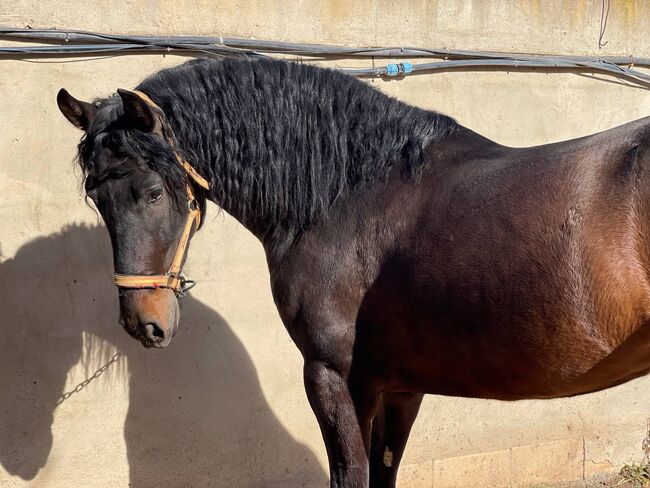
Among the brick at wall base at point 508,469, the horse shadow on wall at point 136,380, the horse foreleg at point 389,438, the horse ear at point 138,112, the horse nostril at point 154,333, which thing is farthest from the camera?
the brick at wall base at point 508,469

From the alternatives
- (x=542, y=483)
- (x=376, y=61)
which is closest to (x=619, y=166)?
(x=376, y=61)

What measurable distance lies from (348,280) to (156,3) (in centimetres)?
191

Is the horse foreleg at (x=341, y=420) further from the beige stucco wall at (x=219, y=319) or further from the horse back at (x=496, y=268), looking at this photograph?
the beige stucco wall at (x=219, y=319)

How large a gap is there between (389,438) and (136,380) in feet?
4.45

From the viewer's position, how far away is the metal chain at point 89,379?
3955mm

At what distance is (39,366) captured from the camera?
3.91m

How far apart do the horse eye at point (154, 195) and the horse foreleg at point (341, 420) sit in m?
0.83

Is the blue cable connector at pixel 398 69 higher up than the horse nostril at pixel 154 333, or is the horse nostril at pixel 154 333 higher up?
the blue cable connector at pixel 398 69

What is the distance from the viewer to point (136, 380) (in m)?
4.11

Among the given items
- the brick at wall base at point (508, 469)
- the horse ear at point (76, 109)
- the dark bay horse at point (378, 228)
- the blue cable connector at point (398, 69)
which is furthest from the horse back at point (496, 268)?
the brick at wall base at point (508, 469)

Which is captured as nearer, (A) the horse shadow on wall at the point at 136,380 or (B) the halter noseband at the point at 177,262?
(B) the halter noseband at the point at 177,262

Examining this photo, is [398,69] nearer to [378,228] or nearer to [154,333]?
[378,228]

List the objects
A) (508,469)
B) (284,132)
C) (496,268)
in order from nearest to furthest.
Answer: (496,268) → (284,132) → (508,469)

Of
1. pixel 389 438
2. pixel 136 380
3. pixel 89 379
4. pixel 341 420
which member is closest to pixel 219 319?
pixel 136 380
